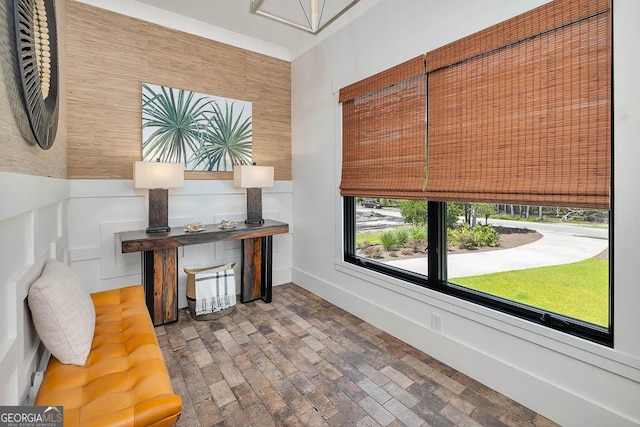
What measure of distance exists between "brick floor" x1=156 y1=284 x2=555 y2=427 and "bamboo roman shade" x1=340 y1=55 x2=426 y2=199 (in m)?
1.23

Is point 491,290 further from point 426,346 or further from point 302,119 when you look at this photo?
point 302,119

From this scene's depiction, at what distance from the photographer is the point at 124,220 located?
2941mm

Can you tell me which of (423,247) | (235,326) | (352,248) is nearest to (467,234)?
(423,247)

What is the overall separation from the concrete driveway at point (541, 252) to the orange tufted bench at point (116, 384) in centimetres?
193

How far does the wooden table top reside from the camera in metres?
2.55

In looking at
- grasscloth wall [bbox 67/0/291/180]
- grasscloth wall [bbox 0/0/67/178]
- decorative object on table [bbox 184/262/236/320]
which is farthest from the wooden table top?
grasscloth wall [bbox 0/0/67/178]

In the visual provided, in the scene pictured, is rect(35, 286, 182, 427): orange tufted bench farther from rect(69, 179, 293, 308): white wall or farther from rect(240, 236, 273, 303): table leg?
rect(240, 236, 273, 303): table leg

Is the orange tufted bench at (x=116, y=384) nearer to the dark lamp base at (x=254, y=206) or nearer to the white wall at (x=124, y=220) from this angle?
the white wall at (x=124, y=220)

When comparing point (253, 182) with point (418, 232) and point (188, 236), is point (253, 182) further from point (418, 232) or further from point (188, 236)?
point (418, 232)

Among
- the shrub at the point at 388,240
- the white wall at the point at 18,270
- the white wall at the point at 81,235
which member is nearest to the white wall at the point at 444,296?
the shrub at the point at 388,240

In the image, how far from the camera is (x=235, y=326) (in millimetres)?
2799

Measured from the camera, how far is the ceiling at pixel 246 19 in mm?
2880

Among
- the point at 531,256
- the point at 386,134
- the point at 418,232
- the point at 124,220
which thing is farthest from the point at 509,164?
the point at 124,220

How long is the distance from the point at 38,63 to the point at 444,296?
2.62 meters
